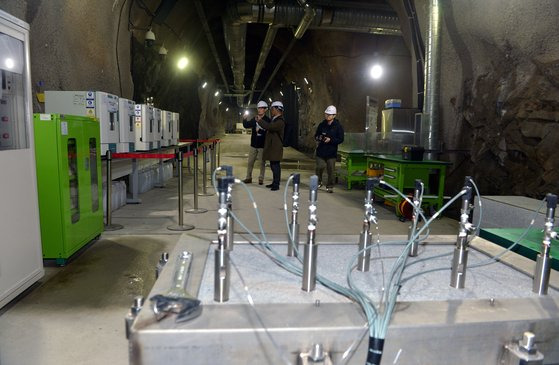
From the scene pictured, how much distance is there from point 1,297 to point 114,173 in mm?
3424

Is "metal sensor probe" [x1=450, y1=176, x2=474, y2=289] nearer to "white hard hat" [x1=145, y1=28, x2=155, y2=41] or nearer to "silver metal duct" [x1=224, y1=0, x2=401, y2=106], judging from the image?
"white hard hat" [x1=145, y1=28, x2=155, y2=41]

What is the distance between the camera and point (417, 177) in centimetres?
621

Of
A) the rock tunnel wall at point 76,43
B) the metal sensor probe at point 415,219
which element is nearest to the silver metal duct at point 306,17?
the rock tunnel wall at point 76,43

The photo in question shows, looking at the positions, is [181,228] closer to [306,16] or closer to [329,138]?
[329,138]

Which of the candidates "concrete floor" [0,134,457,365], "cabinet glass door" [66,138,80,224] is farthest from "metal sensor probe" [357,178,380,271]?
"cabinet glass door" [66,138,80,224]

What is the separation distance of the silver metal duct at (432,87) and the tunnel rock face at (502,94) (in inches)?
10.8

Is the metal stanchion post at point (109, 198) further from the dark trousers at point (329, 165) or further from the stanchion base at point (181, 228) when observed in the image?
the dark trousers at point (329, 165)

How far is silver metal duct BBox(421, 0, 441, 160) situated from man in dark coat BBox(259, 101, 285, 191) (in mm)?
2717

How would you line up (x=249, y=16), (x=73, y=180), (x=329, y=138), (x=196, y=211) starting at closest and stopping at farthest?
(x=73, y=180)
(x=196, y=211)
(x=329, y=138)
(x=249, y=16)

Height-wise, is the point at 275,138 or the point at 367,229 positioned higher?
the point at 275,138

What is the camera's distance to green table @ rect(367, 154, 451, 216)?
5.84m

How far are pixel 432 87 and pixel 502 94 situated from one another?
1.21 metres

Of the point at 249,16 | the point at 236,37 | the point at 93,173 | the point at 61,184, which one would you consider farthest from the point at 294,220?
the point at 236,37

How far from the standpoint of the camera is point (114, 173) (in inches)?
236
